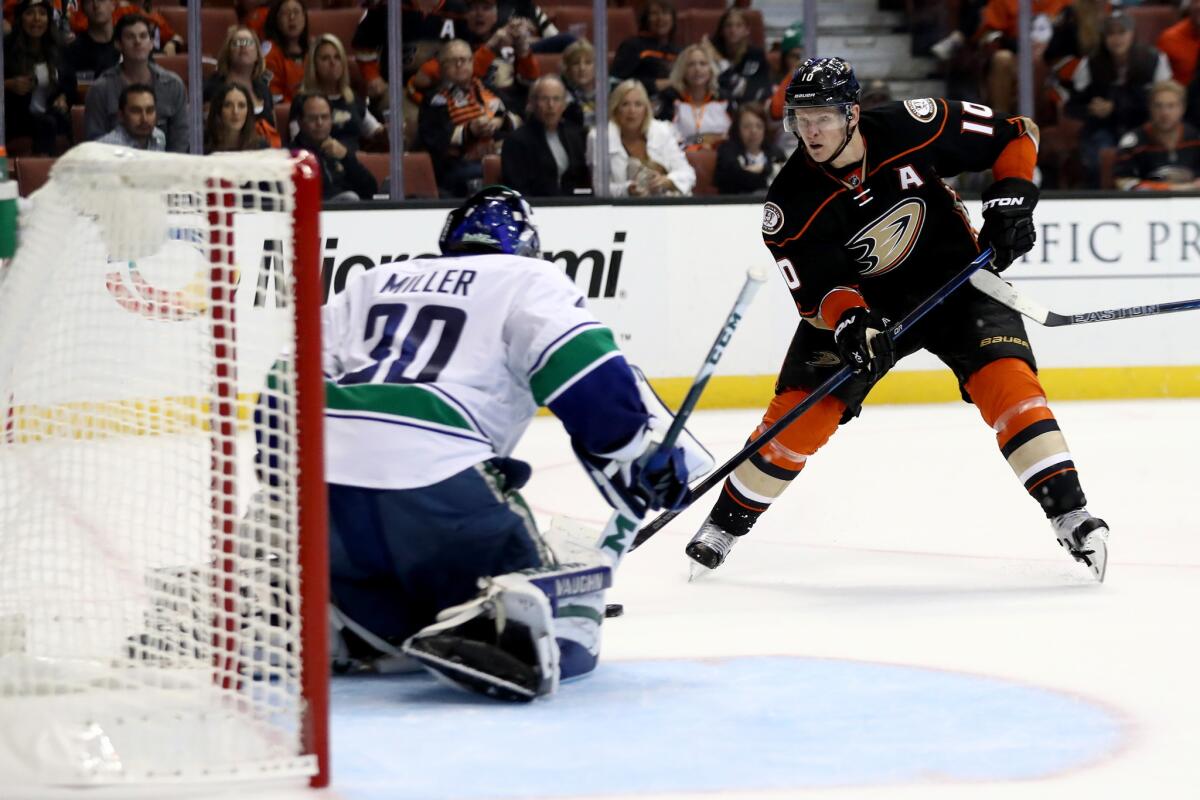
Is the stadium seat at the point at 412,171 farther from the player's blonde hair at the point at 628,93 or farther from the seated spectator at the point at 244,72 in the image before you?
the player's blonde hair at the point at 628,93

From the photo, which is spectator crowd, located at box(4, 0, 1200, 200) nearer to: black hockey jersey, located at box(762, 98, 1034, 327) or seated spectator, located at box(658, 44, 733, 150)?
seated spectator, located at box(658, 44, 733, 150)

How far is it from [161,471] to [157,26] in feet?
14.4

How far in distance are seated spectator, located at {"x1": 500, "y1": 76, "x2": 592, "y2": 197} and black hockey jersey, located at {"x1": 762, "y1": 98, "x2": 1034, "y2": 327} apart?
10.0ft

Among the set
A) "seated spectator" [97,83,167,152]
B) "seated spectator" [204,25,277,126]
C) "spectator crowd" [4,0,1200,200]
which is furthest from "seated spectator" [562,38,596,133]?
"seated spectator" [97,83,167,152]

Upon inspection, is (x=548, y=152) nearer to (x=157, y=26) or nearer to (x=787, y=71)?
(x=787, y=71)

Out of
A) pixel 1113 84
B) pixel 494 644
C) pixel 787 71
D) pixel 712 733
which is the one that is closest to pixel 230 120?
pixel 787 71

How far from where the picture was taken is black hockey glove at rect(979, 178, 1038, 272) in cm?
362

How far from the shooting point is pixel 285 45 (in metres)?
6.64

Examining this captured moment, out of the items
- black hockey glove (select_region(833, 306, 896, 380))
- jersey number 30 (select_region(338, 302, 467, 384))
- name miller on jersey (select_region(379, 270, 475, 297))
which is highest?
name miller on jersey (select_region(379, 270, 475, 297))

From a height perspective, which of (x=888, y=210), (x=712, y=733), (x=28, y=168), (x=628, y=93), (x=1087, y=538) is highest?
(x=888, y=210)

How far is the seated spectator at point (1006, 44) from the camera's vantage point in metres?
7.14

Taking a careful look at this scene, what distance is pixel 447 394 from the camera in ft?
8.26

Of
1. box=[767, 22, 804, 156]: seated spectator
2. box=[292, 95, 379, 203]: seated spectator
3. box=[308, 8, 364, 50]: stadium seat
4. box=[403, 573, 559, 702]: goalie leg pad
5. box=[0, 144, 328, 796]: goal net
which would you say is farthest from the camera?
box=[767, 22, 804, 156]: seated spectator

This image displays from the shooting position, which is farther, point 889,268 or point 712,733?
point 889,268
